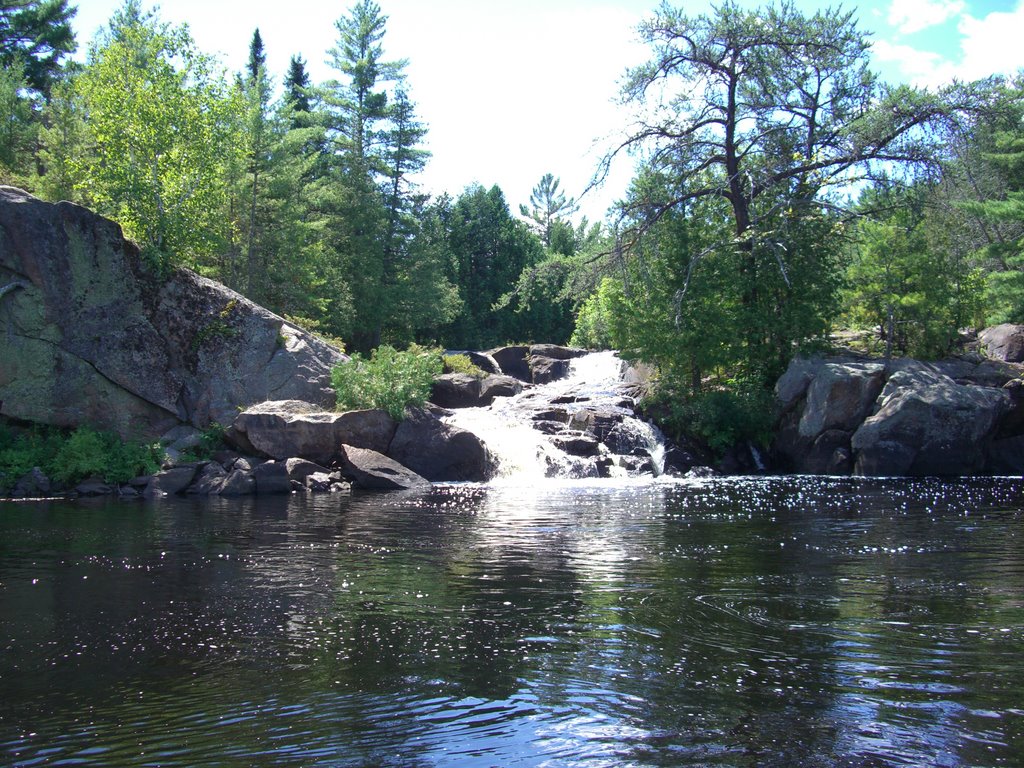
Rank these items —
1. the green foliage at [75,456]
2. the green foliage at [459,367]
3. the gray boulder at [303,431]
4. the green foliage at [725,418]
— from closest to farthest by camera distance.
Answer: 1. the green foliage at [75,456]
2. the gray boulder at [303,431]
3. the green foliage at [725,418]
4. the green foliage at [459,367]

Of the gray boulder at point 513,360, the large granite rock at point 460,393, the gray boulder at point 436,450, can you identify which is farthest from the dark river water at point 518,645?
the gray boulder at point 513,360

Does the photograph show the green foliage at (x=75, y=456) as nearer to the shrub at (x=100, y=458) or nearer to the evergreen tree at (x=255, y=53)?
the shrub at (x=100, y=458)

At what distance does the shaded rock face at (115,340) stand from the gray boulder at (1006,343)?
2030cm

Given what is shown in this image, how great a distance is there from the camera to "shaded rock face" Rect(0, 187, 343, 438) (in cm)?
2062

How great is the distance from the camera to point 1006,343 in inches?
1019

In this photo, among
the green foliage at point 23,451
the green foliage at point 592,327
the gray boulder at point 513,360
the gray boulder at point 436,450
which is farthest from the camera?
the green foliage at point 592,327

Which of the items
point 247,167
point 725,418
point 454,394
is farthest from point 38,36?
point 725,418

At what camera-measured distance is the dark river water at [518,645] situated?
481cm

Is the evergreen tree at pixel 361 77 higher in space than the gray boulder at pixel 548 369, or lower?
higher

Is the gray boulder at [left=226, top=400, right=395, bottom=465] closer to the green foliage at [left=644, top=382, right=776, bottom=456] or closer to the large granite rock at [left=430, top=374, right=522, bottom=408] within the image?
the large granite rock at [left=430, top=374, right=522, bottom=408]

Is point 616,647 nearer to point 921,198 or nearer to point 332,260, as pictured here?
point 921,198

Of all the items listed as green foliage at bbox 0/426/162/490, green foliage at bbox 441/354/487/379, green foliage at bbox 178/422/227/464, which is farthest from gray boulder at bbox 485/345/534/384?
green foliage at bbox 0/426/162/490

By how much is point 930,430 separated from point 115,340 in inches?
815

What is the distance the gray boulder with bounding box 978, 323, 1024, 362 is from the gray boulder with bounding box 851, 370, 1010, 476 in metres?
4.96
